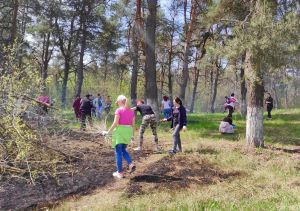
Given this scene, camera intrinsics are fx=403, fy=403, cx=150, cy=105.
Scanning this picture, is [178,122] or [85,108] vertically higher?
[85,108]

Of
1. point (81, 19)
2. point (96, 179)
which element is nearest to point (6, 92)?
point (96, 179)

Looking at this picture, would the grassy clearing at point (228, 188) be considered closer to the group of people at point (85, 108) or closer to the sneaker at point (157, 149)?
the sneaker at point (157, 149)

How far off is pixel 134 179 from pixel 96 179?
86cm

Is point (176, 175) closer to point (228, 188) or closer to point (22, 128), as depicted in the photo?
point (228, 188)

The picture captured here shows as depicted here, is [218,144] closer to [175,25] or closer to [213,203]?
[213,203]

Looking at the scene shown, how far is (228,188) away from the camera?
25.0ft

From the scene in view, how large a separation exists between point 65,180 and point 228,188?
3.50m

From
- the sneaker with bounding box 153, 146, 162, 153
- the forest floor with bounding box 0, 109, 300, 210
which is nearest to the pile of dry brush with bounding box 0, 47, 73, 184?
the forest floor with bounding box 0, 109, 300, 210

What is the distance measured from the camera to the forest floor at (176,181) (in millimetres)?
6590

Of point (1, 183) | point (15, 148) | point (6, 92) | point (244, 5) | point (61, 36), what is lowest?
point (1, 183)

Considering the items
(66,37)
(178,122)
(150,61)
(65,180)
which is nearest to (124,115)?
(65,180)

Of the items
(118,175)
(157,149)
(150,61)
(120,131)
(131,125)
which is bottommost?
(118,175)

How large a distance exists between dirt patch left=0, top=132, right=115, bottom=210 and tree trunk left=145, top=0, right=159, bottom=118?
618 cm

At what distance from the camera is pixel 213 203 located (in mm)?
6160
